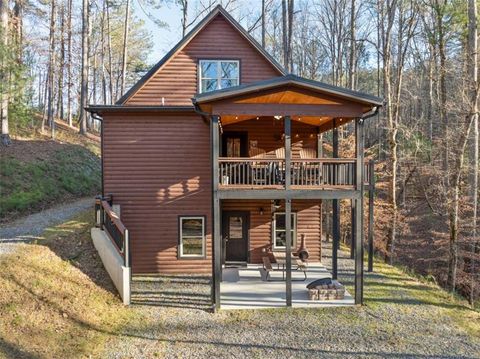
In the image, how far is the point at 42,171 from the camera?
17859mm

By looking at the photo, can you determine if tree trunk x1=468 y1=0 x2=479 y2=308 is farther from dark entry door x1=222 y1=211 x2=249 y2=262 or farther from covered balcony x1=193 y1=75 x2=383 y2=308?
dark entry door x1=222 y1=211 x2=249 y2=262

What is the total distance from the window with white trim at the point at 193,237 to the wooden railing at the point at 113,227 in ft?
7.87

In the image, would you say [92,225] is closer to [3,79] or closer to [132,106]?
[132,106]

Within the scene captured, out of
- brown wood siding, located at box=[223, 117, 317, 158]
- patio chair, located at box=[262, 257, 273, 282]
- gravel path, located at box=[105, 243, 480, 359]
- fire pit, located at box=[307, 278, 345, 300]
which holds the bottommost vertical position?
gravel path, located at box=[105, 243, 480, 359]

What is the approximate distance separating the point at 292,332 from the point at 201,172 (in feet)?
20.7

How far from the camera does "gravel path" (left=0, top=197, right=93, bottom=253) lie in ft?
35.9

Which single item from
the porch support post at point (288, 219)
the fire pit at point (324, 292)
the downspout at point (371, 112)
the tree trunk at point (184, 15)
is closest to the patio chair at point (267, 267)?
the fire pit at point (324, 292)

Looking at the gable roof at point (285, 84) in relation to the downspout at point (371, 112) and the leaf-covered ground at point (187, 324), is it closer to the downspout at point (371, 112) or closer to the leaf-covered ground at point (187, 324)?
the downspout at point (371, 112)

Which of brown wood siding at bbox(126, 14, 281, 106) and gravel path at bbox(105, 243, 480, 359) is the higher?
brown wood siding at bbox(126, 14, 281, 106)

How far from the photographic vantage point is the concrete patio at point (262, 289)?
30.8 ft

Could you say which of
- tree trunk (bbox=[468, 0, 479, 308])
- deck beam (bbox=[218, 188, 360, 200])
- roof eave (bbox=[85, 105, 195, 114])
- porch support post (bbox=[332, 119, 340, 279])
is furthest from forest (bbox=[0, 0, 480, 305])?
deck beam (bbox=[218, 188, 360, 200])

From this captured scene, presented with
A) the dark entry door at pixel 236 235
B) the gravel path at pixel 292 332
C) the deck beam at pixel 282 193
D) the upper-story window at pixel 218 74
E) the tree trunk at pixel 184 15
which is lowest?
the gravel path at pixel 292 332

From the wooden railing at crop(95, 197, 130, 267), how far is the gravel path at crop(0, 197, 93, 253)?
6.71 feet

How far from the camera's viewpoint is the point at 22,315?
7.29 metres
